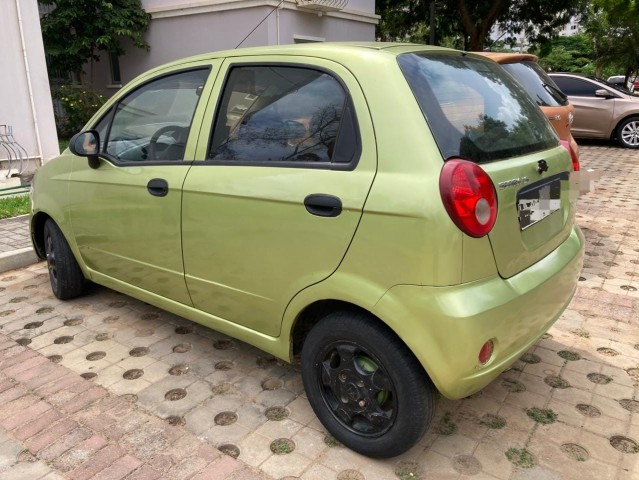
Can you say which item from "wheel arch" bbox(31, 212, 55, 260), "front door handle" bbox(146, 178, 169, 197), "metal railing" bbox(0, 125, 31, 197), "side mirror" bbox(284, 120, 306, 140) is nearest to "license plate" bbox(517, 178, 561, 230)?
"side mirror" bbox(284, 120, 306, 140)

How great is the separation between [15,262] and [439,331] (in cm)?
430

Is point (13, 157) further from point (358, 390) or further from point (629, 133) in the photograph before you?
point (629, 133)

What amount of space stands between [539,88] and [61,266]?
4.83 meters

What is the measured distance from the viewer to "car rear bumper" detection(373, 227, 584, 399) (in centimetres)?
195

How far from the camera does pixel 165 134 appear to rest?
3.01 metres

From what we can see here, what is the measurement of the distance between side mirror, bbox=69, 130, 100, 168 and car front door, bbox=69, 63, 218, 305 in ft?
0.18

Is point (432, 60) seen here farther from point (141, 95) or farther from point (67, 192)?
point (67, 192)

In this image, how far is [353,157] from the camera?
217 cm

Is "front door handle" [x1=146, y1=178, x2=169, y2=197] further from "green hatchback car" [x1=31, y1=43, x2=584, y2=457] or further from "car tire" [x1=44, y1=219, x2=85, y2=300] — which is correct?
"car tire" [x1=44, y1=219, x2=85, y2=300]

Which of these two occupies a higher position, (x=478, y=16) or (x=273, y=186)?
(x=478, y=16)

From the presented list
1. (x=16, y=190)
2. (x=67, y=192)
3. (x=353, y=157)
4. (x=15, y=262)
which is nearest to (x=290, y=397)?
(x=353, y=157)

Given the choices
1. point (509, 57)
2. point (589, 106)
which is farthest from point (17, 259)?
point (589, 106)

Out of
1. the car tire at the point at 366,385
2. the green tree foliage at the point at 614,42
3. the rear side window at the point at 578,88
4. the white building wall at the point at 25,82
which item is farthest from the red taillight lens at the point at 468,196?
the green tree foliage at the point at 614,42

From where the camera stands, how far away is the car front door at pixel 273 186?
2189 millimetres
